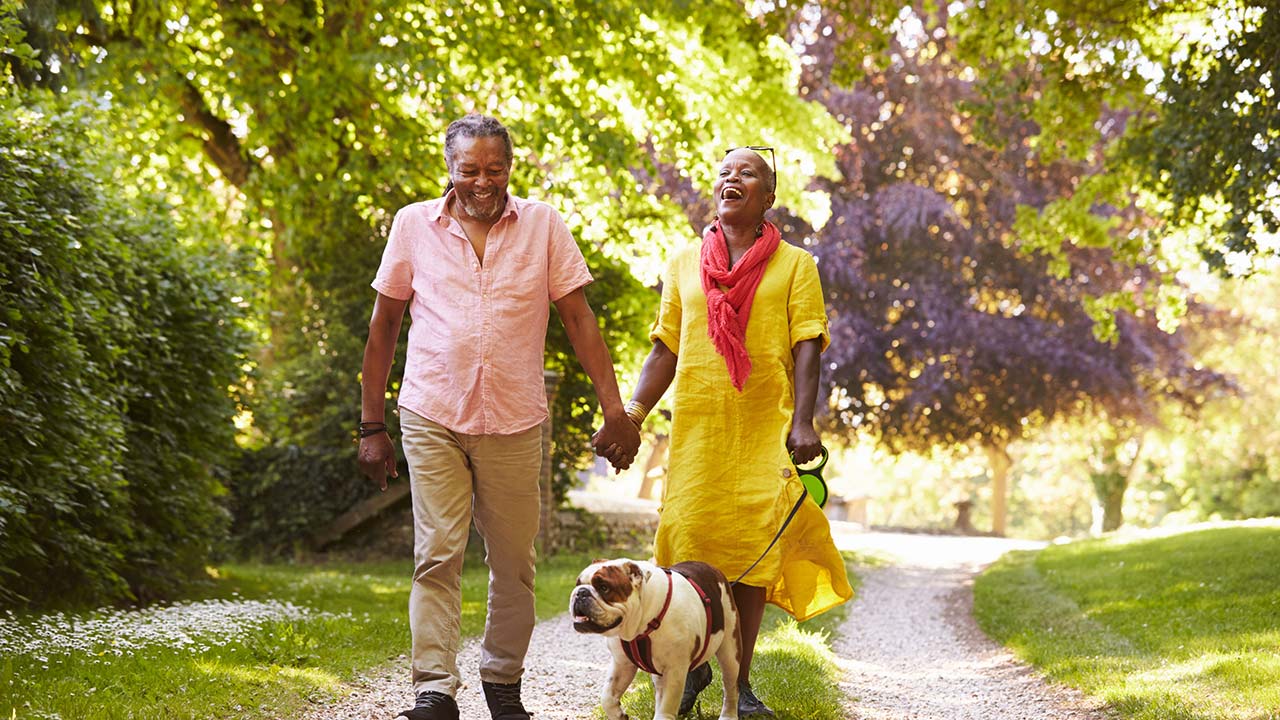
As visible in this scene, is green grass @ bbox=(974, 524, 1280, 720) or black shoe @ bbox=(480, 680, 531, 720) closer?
black shoe @ bbox=(480, 680, 531, 720)

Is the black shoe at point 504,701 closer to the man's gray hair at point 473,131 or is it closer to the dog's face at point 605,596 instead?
the dog's face at point 605,596

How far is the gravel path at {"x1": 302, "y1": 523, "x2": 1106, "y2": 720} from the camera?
6230 mm

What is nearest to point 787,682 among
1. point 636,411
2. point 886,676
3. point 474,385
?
point 886,676

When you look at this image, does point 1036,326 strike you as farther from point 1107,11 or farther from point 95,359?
point 95,359

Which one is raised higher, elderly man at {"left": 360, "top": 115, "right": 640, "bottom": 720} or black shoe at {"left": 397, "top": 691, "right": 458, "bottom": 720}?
elderly man at {"left": 360, "top": 115, "right": 640, "bottom": 720}

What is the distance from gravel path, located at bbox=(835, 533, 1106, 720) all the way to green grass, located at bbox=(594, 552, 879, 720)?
0.53ft

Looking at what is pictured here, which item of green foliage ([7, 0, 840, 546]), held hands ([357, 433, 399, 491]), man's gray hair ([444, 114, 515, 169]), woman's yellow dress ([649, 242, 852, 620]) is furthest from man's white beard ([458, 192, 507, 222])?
green foliage ([7, 0, 840, 546])

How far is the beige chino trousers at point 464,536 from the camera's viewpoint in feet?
15.5

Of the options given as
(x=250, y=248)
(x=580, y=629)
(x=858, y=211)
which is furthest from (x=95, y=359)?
(x=858, y=211)

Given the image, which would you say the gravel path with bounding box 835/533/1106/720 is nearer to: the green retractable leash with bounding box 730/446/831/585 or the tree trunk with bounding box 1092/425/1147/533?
the green retractable leash with bounding box 730/446/831/585

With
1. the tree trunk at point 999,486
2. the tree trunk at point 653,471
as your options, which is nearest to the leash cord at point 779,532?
the tree trunk at point 653,471

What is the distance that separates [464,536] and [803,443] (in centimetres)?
140

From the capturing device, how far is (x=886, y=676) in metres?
7.84

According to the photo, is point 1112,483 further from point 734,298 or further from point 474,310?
point 474,310
